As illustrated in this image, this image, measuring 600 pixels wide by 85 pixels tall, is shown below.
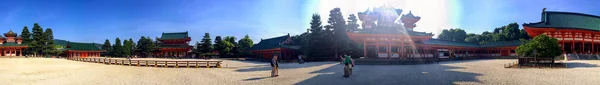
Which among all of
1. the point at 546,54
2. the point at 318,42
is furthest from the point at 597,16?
the point at 318,42

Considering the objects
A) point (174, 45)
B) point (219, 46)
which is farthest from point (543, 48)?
point (174, 45)

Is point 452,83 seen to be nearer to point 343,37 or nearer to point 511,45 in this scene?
point 343,37

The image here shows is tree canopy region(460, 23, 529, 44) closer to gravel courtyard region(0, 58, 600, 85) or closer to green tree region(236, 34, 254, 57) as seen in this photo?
green tree region(236, 34, 254, 57)

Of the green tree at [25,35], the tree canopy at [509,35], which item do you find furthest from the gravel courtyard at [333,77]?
the green tree at [25,35]

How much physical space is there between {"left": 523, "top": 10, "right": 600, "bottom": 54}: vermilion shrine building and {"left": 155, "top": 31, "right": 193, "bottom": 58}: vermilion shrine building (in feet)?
198

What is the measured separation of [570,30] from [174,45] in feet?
220

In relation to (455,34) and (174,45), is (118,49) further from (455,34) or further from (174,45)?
(455,34)

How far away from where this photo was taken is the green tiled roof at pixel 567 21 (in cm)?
3641

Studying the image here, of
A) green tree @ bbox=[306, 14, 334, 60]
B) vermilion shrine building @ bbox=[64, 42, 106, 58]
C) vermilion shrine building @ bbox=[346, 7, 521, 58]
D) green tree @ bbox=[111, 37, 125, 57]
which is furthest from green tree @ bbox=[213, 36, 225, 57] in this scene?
vermilion shrine building @ bbox=[346, 7, 521, 58]

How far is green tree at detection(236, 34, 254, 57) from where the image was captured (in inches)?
2399

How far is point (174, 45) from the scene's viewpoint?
229 feet

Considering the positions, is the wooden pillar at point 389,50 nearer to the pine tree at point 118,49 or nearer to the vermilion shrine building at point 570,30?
the vermilion shrine building at point 570,30

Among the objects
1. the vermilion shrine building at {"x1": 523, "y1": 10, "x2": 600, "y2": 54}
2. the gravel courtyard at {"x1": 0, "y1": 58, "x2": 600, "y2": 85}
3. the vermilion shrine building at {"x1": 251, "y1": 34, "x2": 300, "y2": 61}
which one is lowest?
the gravel courtyard at {"x1": 0, "y1": 58, "x2": 600, "y2": 85}

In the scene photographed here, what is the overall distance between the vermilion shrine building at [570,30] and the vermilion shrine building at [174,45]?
6036cm
